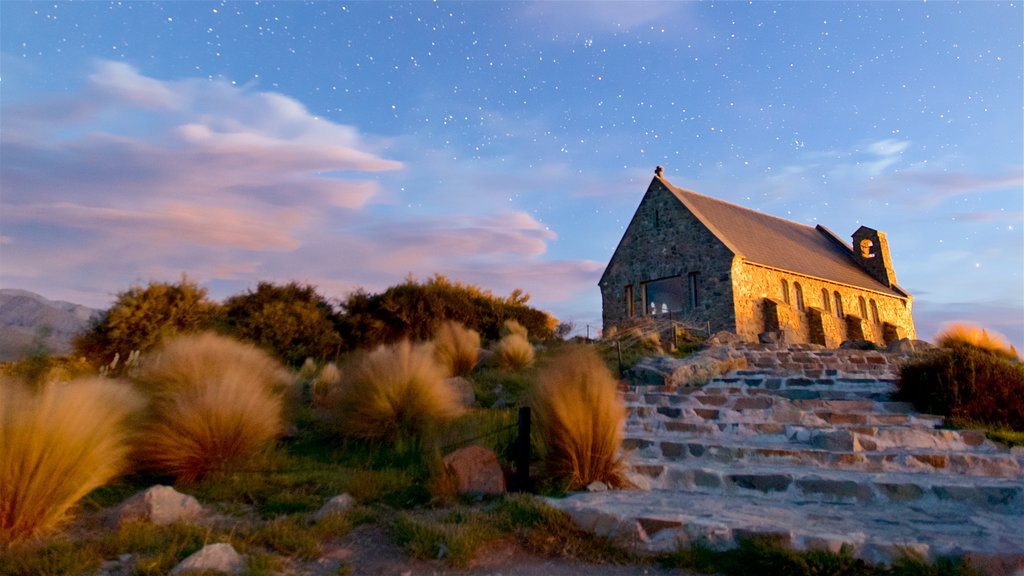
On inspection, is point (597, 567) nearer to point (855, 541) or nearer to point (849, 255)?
point (855, 541)

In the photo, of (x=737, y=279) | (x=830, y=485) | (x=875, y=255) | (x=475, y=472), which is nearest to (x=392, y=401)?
(x=475, y=472)

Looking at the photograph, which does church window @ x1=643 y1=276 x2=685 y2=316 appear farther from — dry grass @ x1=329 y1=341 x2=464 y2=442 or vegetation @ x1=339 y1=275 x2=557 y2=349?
dry grass @ x1=329 y1=341 x2=464 y2=442

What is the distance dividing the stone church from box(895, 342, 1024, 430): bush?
37.6 feet

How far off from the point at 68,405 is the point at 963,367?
9.05 m

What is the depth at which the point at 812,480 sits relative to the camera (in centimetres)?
477

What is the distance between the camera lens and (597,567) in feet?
11.2

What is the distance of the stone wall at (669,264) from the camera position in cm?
1959

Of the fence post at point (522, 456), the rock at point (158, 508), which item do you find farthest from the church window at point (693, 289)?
the rock at point (158, 508)

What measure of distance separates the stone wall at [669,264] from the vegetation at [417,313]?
6433mm

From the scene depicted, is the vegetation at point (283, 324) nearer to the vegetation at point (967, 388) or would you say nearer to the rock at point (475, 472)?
the rock at point (475, 472)

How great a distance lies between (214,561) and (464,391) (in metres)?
5.02

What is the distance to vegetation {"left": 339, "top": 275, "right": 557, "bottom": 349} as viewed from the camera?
45.5ft

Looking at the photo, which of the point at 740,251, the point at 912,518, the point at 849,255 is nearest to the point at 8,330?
Result: the point at 912,518

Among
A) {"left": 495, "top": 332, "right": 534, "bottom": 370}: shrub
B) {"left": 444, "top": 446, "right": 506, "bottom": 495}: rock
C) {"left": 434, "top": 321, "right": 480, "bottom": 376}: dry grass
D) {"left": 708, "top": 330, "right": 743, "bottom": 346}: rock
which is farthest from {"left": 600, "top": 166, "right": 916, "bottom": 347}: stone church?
{"left": 444, "top": 446, "right": 506, "bottom": 495}: rock
